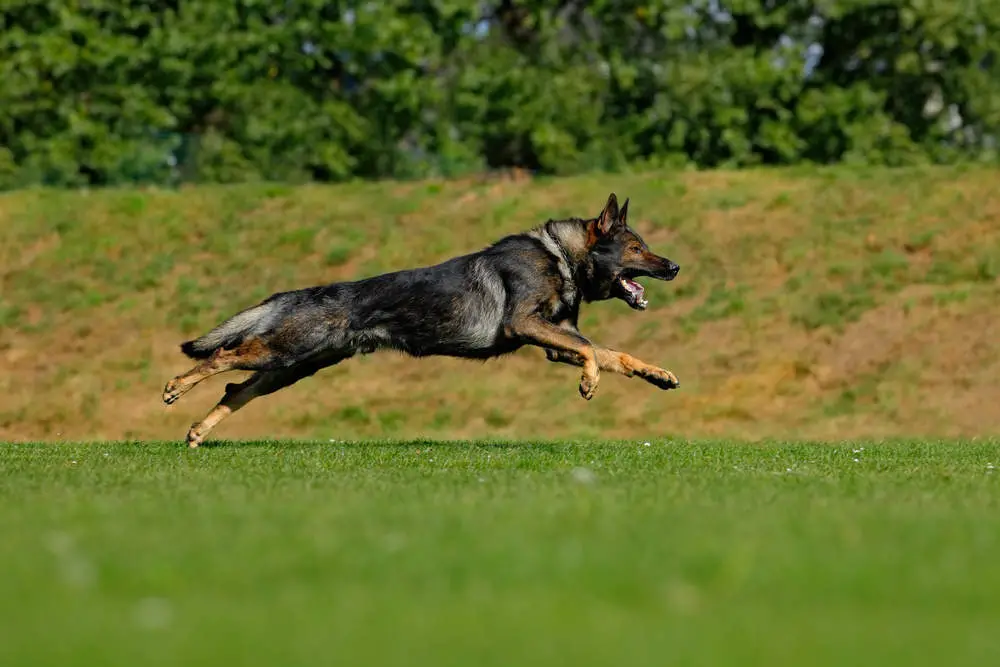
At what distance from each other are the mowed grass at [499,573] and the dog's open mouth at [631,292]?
3.93 m

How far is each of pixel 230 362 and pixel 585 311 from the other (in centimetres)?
1316

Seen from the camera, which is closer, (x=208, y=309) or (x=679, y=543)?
(x=679, y=543)

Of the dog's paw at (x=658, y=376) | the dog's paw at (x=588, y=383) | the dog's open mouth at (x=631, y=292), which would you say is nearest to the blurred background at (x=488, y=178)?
the dog's open mouth at (x=631, y=292)

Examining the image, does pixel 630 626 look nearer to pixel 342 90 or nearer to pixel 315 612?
pixel 315 612

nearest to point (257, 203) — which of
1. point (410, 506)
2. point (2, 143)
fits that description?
point (2, 143)

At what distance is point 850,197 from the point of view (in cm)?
2953

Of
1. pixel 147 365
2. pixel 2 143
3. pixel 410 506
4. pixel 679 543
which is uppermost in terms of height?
pixel 679 543

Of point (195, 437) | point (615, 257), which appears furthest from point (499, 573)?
point (195, 437)

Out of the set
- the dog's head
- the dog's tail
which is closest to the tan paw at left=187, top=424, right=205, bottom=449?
the dog's tail

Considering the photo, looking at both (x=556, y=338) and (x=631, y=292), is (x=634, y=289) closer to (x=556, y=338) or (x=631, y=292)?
(x=631, y=292)

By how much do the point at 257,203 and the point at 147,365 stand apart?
17.8 feet

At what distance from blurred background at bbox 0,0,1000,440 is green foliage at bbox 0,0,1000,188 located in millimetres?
57

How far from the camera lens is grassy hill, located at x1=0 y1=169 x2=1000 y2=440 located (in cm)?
2470

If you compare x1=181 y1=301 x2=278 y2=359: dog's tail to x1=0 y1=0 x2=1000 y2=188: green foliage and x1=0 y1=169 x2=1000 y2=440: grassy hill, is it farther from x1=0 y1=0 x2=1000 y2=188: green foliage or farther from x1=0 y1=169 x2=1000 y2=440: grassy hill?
x1=0 y1=0 x2=1000 y2=188: green foliage
